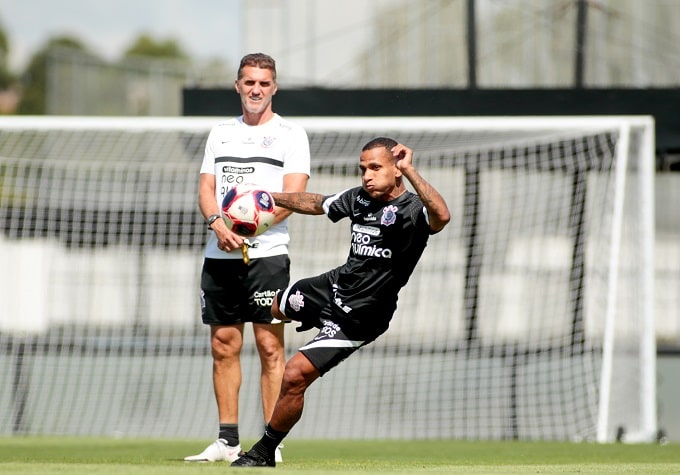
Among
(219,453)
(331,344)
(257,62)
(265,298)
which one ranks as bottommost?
(219,453)

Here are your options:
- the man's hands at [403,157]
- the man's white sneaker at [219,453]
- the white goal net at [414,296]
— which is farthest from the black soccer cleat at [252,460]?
the white goal net at [414,296]

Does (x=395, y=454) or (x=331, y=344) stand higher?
(x=331, y=344)

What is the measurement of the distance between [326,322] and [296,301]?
28 cm

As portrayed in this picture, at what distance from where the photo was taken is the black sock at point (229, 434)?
6527 millimetres

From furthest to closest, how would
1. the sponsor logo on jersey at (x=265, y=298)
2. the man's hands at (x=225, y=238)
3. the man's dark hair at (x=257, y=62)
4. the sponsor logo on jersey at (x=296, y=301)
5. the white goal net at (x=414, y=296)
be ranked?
the white goal net at (x=414, y=296) → the man's dark hair at (x=257, y=62) → the sponsor logo on jersey at (x=265, y=298) → the man's hands at (x=225, y=238) → the sponsor logo on jersey at (x=296, y=301)

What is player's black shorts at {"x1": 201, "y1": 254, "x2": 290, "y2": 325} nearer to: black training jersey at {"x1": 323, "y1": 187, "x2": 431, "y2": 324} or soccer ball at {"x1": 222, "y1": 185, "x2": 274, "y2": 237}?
soccer ball at {"x1": 222, "y1": 185, "x2": 274, "y2": 237}

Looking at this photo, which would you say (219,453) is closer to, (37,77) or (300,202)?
(300,202)

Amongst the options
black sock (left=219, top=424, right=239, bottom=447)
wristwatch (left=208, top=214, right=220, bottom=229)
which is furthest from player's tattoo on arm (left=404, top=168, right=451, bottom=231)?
black sock (left=219, top=424, right=239, bottom=447)

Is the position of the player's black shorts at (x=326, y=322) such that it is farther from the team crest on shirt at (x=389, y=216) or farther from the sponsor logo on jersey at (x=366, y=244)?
the team crest on shirt at (x=389, y=216)

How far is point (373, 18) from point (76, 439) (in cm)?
1012

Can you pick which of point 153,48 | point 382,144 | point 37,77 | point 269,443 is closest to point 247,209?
point 382,144

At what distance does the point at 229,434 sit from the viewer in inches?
257

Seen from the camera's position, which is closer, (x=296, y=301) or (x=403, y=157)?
(x=403, y=157)

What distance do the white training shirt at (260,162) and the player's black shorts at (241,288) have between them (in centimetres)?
Answer: 5
